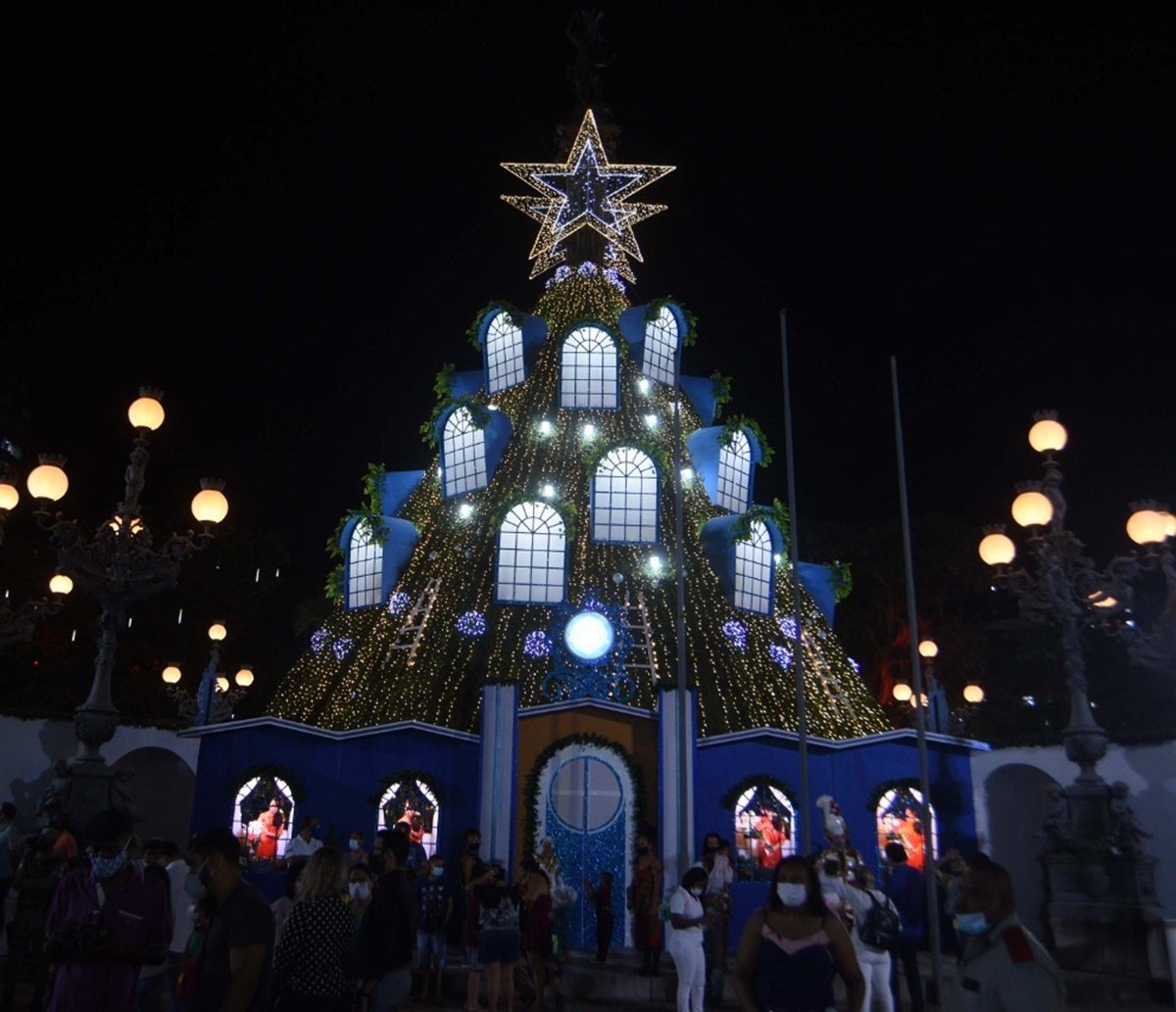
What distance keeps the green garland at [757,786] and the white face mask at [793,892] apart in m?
14.4

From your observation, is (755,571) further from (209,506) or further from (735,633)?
(209,506)

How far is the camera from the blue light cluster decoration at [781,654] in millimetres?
23734

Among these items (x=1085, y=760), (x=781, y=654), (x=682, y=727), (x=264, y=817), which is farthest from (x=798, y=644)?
(x=264, y=817)

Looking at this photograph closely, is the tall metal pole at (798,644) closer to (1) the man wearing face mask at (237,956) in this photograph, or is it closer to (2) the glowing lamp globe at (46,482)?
(1) the man wearing face mask at (237,956)

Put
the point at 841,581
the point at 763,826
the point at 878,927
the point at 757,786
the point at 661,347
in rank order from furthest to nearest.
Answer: the point at 661,347, the point at 841,581, the point at 757,786, the point at 763,826, the point at 878,927

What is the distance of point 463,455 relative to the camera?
26594mm

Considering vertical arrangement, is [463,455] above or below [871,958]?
above

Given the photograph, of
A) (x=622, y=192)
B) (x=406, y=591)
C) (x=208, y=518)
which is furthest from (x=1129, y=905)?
(x=622, y=192)

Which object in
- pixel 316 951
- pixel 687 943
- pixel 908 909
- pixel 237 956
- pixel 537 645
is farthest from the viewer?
pixel 537 645

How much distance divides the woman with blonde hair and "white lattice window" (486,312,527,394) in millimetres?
23158

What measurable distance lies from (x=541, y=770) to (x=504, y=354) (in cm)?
1343

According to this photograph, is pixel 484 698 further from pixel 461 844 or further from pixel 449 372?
pixel 449 372

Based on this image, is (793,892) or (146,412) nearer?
(793,892)

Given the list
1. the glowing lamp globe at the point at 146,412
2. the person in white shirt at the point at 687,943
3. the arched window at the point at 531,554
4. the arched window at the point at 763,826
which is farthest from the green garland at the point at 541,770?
the glowing lamp globe at the point at 146,412
